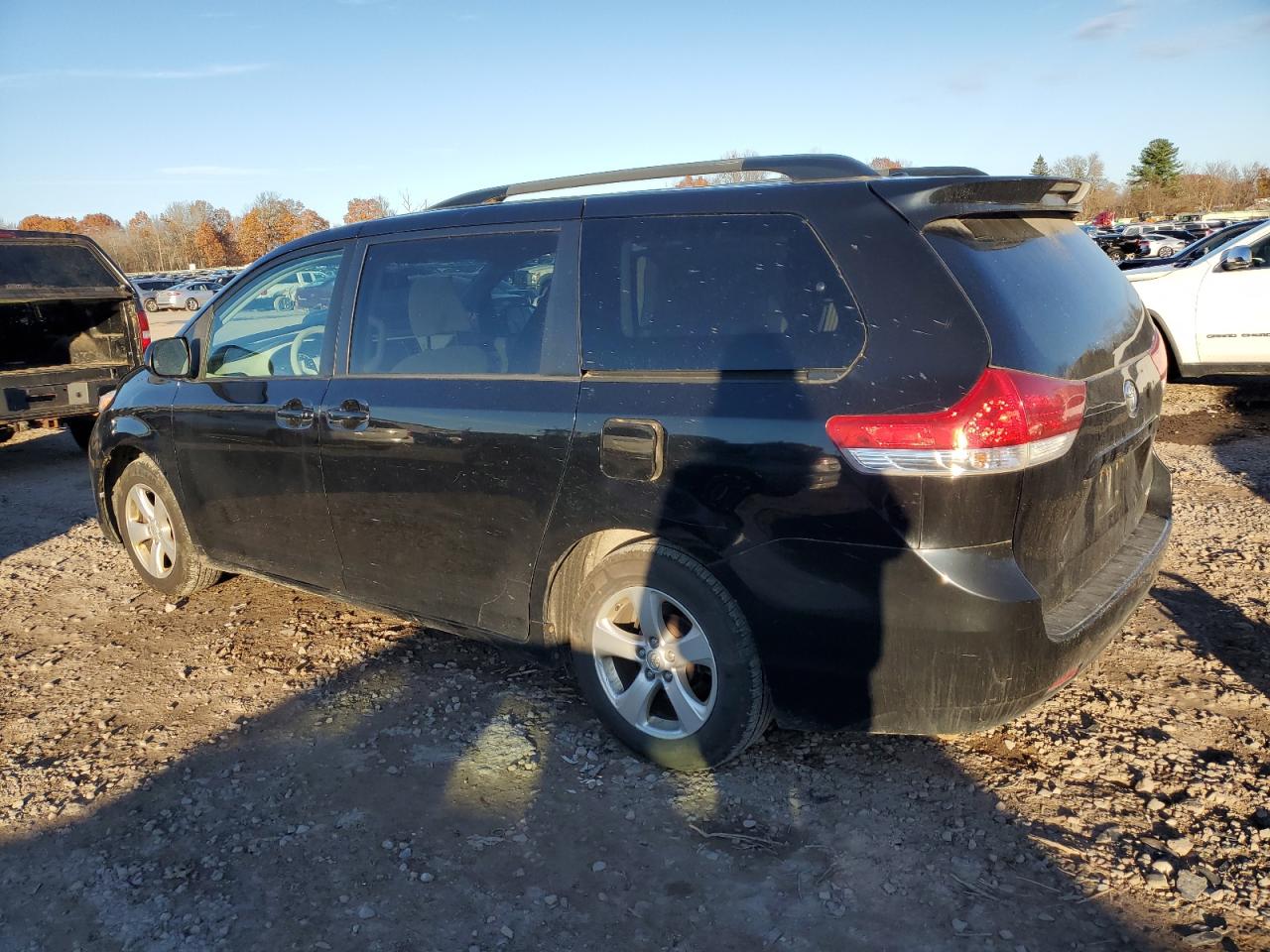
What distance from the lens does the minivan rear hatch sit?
2607mm

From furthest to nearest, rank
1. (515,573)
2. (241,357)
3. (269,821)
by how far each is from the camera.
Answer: (241,357) → (515,573) → (269,821)

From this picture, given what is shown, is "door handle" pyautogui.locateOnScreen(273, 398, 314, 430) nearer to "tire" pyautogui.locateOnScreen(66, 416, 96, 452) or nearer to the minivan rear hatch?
the minivan rear hatch

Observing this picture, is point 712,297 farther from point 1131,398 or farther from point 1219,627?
point 1219,627

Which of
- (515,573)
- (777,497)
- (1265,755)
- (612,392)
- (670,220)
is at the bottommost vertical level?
(1265,755)

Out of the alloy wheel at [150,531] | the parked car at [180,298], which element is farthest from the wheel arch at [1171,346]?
the parked car at [180,298]

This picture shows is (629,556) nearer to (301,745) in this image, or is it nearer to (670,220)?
(670,220)

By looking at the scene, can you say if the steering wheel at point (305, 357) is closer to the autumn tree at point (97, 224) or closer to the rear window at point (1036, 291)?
the rear window at point (1036, 291)

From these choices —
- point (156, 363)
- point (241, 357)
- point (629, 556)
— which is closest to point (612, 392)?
point (629, 556)

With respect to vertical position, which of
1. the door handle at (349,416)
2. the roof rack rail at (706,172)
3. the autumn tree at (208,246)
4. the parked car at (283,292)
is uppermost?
the autumn tree at (208,246)

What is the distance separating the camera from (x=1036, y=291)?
9.11ft

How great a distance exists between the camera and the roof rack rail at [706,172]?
9.68 feet

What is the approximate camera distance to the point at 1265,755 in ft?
10.1

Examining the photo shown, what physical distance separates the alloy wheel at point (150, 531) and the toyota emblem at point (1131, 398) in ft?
14.2

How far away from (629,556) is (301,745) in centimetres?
148
